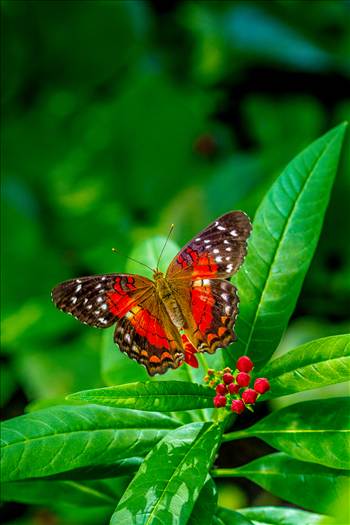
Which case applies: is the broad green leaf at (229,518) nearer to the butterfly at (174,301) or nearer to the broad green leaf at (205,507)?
the broad green leaf at (205,507)

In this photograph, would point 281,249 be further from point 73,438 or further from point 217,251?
point 73,438

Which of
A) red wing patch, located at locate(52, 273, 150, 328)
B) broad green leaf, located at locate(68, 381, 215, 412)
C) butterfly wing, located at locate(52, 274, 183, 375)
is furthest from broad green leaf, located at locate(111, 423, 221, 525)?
red wing patch, located at locate(52, 273, 150, 328)

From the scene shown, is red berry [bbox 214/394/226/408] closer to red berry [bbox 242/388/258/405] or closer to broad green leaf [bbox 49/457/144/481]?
red berry [bbox 242/388/258/405]

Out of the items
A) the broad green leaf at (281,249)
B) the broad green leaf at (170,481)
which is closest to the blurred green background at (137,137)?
the broad green leaf at (281,249)

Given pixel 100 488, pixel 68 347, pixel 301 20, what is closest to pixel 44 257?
pixel 68 347

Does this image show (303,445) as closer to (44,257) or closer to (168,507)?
(168,507)
